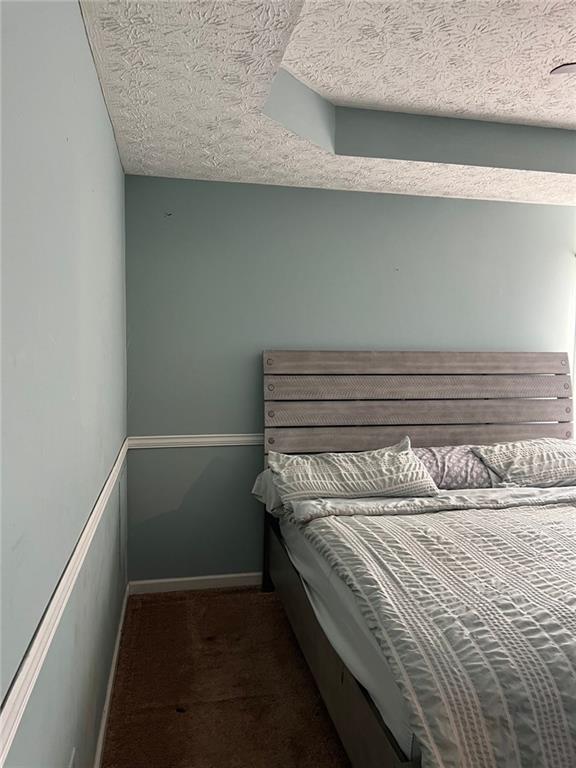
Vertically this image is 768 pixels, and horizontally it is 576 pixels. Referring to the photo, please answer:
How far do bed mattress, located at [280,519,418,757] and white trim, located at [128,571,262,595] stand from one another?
87cm

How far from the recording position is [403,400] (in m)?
3.33

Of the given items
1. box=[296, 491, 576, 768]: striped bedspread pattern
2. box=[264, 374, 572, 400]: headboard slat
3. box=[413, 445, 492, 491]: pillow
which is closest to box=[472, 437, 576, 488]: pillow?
box=[413, 445, 492, 491]: pillow

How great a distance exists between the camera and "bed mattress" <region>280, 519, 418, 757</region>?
1438mm

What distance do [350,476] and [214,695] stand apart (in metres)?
1.11

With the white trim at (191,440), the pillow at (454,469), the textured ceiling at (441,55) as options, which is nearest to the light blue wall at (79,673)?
the white trim at (191,440)

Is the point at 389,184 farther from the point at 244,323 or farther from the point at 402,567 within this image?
the point at 402,567

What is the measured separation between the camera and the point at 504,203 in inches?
139

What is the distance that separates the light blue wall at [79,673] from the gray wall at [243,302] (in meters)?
0.67

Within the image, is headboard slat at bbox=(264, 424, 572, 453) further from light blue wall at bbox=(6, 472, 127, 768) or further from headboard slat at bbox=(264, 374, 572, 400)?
light blue wall at bbox=(6, 472, 127, 768)

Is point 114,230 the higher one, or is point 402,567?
point 114,230

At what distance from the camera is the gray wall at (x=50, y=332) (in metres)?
0.86

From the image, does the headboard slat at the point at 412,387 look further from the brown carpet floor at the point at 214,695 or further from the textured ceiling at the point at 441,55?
the textured ceiling at the point at 441,55

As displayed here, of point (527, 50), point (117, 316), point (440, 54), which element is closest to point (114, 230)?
point (117, 316)

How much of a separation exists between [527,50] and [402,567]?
183cm
